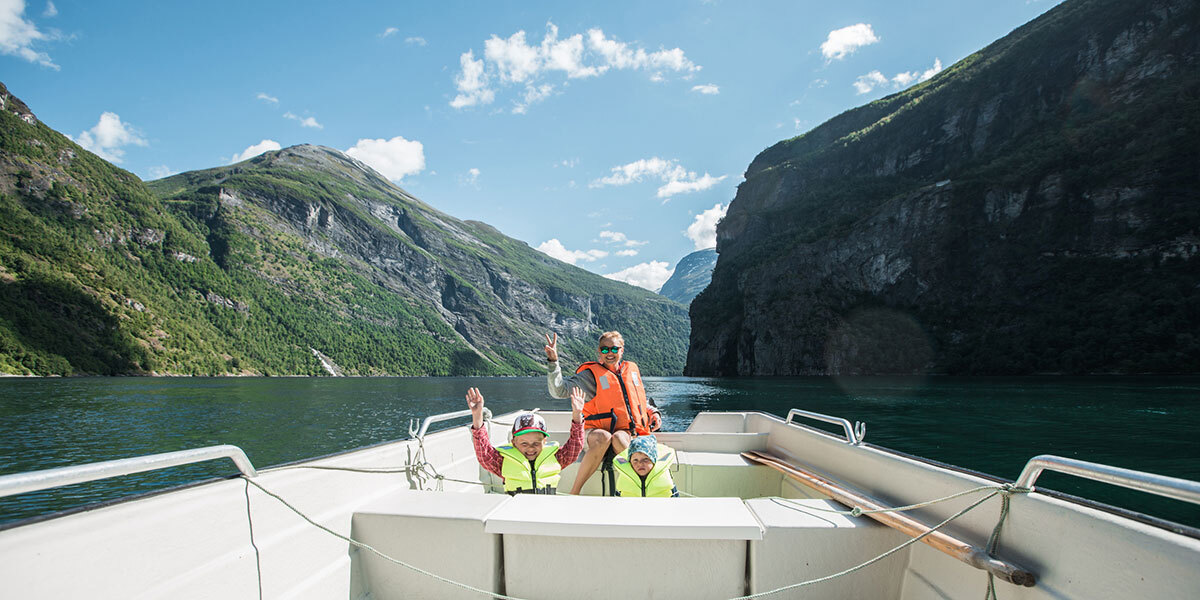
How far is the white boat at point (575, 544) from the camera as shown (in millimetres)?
1815

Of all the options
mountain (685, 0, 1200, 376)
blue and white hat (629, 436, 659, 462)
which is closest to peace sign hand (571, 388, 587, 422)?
blue and white hat (629, 436, 659, 462)

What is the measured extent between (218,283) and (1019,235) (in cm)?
15305

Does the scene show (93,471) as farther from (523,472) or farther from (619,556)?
(523,472)

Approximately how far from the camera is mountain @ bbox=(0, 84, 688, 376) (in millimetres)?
79000

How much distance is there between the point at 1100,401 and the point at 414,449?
113 ft

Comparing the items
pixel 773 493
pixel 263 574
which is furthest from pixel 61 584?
pixel 773 493

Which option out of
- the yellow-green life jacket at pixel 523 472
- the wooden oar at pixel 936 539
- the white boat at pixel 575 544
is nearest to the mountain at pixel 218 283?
the yellow-green life jacket at pixel 523 472

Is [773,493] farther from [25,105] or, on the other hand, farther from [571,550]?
[25,105]

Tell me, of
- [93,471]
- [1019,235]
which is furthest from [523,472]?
[1019,235]

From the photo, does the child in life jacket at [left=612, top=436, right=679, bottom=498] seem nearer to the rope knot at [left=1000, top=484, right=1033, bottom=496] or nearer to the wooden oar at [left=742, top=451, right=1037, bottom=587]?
the wooden oar at [left=742, top=451, right=1037, bottom=587]

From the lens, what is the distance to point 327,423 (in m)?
27.6

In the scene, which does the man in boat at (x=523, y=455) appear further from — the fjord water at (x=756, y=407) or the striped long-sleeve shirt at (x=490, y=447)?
the fjord water at (x=756, y=407)

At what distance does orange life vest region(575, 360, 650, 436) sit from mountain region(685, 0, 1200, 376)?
65.8m

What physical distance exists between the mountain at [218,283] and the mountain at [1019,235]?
9123cm
